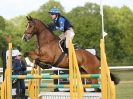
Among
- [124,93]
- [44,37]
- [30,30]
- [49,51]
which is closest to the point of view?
[30,30]

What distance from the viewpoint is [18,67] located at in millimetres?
12391

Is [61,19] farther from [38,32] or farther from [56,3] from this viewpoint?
[56,3]

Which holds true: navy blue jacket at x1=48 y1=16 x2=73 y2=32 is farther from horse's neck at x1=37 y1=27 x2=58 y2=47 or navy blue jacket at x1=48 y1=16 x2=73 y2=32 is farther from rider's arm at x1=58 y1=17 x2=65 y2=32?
horse's neck at x1=37 y1=27 x2=58 y2=47

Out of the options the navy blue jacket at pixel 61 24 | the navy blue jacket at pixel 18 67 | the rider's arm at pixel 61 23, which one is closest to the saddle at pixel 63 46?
the navy blue jacket at pixel 61 24

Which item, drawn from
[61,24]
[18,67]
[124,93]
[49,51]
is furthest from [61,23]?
[124,93]

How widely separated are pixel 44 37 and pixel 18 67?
97 cm

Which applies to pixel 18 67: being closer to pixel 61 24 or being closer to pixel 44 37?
pixel 44 37

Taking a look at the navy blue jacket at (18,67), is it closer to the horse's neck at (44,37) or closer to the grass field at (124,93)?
the horse's neck at (44,37)

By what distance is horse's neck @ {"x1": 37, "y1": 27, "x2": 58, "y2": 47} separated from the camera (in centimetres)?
1235

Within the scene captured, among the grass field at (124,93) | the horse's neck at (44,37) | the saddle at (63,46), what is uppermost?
the horse's neck at (44,37)

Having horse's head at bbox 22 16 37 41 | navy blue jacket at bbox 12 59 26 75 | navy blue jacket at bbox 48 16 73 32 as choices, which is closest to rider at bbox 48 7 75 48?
navy blue jacket at bbox 48 16 73 32

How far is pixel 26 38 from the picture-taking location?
11930mm

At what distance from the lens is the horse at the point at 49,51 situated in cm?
1203

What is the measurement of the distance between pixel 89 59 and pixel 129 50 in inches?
1851
